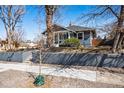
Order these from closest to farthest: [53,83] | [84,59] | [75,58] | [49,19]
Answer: [53,83]
[84,59]
[75,58]
[49,19]

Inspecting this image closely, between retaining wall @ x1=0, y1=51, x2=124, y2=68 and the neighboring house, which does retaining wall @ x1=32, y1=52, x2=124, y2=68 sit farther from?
the neighboring house

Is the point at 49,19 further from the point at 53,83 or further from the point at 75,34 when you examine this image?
the point at 53,83

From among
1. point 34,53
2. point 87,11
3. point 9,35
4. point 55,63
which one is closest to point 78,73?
point 55,63

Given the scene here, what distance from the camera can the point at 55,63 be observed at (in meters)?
8.46

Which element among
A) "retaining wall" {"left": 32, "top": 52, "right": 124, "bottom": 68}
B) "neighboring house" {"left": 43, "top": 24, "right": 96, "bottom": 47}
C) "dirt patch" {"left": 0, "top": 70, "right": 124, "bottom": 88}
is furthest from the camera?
"neighboring house" {"left": 43, "top": 24, "right": 96, "bottom": 47}

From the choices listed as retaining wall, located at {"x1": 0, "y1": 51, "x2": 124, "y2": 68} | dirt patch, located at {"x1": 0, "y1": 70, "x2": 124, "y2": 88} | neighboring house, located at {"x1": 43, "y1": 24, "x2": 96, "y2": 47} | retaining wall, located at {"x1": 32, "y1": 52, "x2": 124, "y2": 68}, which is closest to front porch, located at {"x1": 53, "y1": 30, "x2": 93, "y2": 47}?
neighboring house, located at {"x1": 43, "y1": 24, "x2": 96, "y2": 47}

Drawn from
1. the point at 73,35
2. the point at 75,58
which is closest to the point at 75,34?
the point at 73,35

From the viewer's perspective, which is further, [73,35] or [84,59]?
[73,35]

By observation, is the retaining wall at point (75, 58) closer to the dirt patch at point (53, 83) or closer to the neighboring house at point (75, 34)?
the dirt patch at point (53, 83)

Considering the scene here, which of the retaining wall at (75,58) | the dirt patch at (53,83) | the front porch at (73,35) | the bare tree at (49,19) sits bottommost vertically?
the dirt patch at (53,83)

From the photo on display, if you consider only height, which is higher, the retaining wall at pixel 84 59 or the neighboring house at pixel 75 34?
the neighboring house at pixel 75 34

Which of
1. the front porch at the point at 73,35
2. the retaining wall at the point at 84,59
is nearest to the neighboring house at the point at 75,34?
the front porch at the point at 73,35

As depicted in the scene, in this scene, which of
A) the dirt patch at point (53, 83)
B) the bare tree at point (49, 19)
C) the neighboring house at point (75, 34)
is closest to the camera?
the dirt patch at point (53, 83)

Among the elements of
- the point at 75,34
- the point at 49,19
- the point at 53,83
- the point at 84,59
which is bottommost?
the point at 53,83
